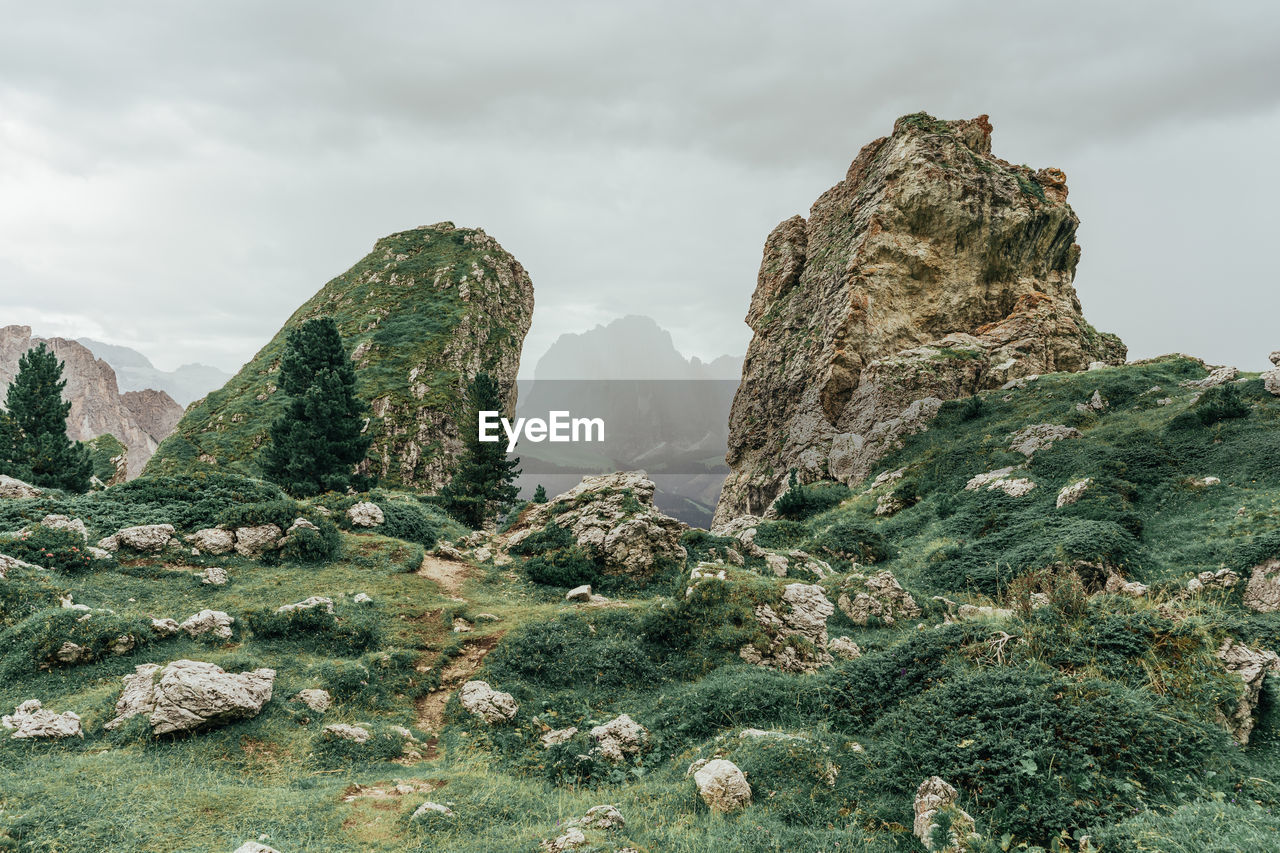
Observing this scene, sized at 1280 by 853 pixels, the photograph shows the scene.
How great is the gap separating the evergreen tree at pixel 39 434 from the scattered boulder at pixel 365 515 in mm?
23687

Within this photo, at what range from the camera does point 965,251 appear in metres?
53.3

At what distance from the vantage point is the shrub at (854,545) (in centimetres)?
2678

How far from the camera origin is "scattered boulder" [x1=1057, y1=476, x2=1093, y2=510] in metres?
24.0

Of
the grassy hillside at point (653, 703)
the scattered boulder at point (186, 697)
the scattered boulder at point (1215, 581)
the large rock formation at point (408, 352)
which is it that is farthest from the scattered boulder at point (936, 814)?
the large rock formation at point (408, 352)

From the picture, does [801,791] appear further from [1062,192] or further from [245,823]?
[1062,192]

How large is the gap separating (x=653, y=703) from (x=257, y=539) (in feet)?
50.4

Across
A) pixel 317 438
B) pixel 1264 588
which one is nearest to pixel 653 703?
pixel 1264 588

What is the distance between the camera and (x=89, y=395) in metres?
117

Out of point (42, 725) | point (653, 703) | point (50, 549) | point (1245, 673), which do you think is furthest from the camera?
point (50, 549)

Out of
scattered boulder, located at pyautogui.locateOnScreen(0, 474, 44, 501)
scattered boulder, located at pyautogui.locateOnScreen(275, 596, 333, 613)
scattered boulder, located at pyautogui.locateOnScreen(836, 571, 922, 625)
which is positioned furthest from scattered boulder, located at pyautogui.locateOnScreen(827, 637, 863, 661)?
scattered boulder, located at pyautogui.locateOnScreen(0, 474, 44, 501)

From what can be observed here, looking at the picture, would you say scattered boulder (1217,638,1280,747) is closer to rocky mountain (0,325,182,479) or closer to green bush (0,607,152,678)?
green bush (0,607,152,678)

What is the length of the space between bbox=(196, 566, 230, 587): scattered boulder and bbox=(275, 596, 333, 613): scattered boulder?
2.97 metres

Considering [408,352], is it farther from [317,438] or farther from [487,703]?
[487,703]

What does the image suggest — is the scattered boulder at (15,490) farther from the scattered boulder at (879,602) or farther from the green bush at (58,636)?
the scattered boulder at (879,602)
